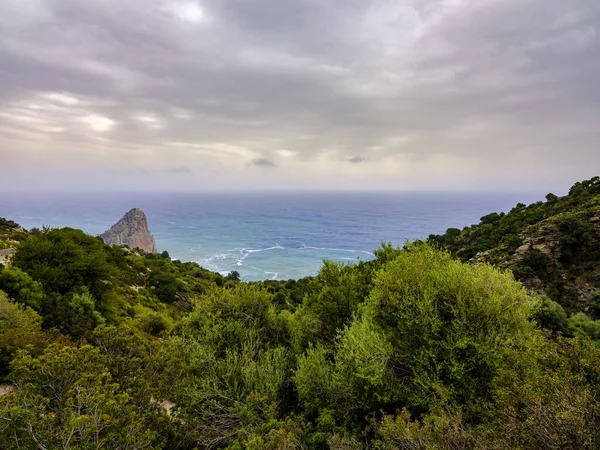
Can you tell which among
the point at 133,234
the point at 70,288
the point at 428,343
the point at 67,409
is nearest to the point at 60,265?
the point at 70,288

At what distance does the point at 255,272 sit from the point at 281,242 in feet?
159

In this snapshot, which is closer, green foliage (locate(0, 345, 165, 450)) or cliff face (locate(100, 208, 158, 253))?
green foliage (locate(0, 345, 165, 450))

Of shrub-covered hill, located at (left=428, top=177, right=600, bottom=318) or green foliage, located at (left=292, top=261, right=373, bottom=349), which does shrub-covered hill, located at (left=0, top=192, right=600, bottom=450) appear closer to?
green foliage, located at (left=292, top=261, right=373, bottom=349)

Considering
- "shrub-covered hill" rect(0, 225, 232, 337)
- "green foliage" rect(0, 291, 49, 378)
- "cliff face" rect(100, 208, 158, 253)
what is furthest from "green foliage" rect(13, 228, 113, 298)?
"cliff face" rect(100, 208, 158, 253)

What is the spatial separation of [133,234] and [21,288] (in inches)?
4346

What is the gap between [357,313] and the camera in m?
14.4

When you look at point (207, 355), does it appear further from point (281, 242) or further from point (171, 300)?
point (281, 242)

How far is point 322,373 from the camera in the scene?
425 inches

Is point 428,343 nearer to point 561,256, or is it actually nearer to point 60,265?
point 60,265

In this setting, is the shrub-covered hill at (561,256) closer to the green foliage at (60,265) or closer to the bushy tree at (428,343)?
the bushy tree at (428,343)

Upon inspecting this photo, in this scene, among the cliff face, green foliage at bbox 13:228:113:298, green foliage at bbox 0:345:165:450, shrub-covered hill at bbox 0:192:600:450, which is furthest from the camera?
the cliff face

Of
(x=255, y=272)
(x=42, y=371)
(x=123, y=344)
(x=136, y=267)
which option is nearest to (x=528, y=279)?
(x=123, y=344)

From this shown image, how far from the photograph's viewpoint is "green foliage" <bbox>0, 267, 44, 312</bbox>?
51.2 ft

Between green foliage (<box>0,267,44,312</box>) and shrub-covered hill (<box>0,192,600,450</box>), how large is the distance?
0.07 metres
